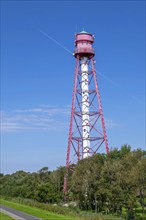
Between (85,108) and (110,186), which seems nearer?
(110,186)

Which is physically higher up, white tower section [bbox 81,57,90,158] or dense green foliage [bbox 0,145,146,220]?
Answer: white tower section [bbox 81,57,90,158]

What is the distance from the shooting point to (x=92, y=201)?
56312 millimetres

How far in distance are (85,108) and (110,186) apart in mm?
22031

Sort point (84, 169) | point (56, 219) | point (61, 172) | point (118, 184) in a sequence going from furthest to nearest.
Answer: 1. point (61, 172)
2. point (84, 169)
3. point (118, 184)
4. point (56, 219)

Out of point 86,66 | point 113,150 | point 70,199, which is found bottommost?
point 70,199

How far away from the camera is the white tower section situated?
65062 mm

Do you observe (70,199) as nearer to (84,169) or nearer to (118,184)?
(84,169)

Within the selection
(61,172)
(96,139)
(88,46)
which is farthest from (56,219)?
(61,172)

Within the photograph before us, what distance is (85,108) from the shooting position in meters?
66.8

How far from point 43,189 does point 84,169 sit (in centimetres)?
1134

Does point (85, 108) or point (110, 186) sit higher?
point (85, 108)

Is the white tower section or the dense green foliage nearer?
the dense green foliage

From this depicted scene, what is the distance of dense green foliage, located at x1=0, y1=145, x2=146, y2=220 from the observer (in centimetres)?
4325

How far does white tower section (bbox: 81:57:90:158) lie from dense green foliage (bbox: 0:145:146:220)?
622 centimetres
